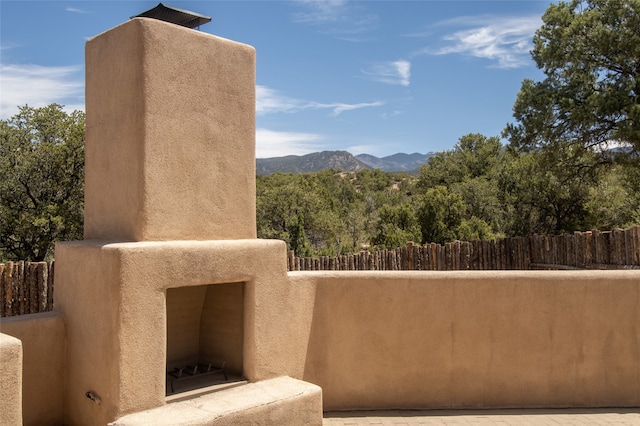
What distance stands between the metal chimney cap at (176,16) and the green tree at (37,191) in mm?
10747

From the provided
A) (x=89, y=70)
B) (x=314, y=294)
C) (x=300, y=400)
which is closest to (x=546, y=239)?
(x=314, y=294)

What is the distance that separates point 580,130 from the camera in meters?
15.7

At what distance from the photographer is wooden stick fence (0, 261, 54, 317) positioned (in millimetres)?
8258

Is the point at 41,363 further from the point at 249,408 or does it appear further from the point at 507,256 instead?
the point at 507,256

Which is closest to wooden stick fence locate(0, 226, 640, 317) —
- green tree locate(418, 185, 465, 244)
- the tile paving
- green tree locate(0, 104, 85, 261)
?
the tile paving

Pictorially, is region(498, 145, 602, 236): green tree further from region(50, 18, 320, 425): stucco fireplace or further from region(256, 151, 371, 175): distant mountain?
region(256, 151, 371, 175): distant mountain

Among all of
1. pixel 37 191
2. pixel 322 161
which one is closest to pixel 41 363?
pixel 37 191

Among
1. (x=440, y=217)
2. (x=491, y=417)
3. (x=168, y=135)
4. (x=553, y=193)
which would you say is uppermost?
(x=168, y=135)

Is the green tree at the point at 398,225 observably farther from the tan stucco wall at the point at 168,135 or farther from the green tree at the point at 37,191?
the tan stucco wall at the point at 168,135

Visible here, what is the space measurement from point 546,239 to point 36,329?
11150mm

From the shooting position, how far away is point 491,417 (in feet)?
17.2

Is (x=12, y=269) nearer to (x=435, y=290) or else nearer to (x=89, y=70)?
(x=89, y=70)

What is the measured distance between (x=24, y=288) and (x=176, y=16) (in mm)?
5602

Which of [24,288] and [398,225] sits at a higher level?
[398,225]
